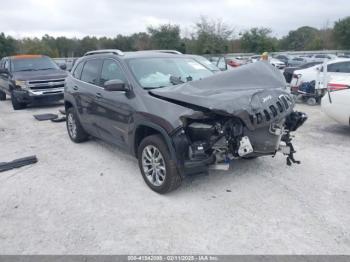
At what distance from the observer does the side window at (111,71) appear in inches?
189

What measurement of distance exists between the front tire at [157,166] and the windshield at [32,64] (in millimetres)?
9357

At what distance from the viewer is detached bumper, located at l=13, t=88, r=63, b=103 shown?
1086cm

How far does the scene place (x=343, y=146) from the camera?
19.7 ft

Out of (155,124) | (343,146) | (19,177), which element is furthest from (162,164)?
(343,146)

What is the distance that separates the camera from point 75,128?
650 centimetres

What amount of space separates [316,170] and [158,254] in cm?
295

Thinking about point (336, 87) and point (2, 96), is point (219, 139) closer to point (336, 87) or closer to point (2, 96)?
point (336, 87)

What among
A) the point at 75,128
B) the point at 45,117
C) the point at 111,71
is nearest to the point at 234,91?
the point at 111,71

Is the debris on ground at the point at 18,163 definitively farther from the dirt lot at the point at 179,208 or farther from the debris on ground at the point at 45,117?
the debris on ground at the point at 45,117

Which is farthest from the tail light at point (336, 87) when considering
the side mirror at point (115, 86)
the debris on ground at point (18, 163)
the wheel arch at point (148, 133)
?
the debris on ground at point (18, 163)

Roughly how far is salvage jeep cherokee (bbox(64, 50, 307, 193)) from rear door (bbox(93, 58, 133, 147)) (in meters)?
0.01

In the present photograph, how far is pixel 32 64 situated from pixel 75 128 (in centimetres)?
706

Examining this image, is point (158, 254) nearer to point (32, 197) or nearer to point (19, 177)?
point (32, 197)

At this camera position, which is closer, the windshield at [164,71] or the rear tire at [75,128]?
the windshield at [164,71]
